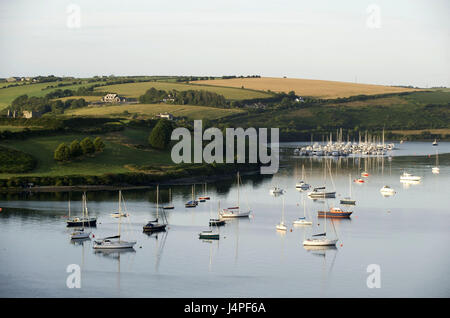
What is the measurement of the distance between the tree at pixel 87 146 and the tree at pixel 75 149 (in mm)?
681

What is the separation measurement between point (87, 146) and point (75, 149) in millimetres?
2566

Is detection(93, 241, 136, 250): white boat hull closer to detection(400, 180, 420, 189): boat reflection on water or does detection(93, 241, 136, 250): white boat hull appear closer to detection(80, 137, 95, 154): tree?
detection(80, 137, 95, 154): tree

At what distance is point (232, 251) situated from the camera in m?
74.0

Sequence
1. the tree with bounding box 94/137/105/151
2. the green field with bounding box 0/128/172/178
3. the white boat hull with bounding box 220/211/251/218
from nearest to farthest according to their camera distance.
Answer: the white boat hull with bounding box 220/211/251/218 → the green field with bounding box 0/128/172/178 → the tree with bounding box 94/137/105/151

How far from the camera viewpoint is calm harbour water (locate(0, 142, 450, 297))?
61.3 m

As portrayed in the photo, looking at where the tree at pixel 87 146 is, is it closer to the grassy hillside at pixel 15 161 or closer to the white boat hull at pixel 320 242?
the grassy hillside at pixel 15 161

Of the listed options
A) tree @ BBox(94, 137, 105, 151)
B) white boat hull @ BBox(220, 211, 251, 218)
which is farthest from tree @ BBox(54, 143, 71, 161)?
white boat hull @ BBox(220, 211, 251, 218)

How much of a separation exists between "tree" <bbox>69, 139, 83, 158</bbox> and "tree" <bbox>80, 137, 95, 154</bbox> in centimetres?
68

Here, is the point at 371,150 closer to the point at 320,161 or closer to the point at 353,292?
the point at 320,161

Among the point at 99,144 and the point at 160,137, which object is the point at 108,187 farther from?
the point at 160,137

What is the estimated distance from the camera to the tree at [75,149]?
123 metres

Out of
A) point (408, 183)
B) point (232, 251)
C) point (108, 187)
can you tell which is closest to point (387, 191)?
point (408, 183)

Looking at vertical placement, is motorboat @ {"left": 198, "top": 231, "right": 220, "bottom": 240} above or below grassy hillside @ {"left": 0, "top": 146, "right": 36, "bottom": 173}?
below
